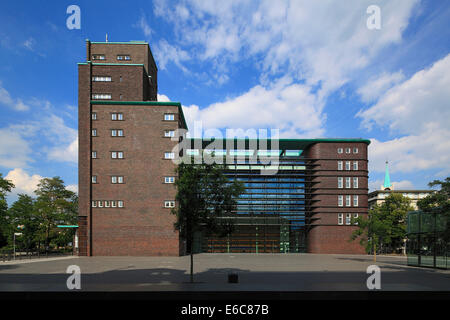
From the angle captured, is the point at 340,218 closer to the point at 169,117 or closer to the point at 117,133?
the point at 169,117

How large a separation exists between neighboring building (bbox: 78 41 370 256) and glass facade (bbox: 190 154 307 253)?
0.19 meters

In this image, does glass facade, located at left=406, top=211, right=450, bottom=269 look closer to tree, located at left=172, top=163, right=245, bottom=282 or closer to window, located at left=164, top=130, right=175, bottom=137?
tree, located at left=172, top=163, right=245, bottom=282

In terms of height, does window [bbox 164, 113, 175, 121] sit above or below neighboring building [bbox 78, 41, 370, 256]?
above

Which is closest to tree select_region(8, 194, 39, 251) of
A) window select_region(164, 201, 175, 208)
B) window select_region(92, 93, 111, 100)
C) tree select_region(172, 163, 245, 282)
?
window select_region(92, 93, 111, 100)

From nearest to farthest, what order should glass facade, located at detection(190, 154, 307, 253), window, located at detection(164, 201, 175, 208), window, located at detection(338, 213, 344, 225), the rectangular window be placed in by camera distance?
window, located at detection(164, 201, 175, 208), window, located at detection(338, 213, 344, 225), the rectangular window, glass facade, located at detection(190, 154, 307, 253)

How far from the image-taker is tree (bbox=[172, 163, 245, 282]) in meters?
18.6

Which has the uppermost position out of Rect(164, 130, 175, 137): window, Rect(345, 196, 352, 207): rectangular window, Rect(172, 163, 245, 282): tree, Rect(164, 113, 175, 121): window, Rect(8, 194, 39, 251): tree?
Rect(164, 113, 175, 121): window

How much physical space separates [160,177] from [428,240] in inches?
1308

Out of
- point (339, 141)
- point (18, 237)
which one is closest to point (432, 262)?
point (339, 141)

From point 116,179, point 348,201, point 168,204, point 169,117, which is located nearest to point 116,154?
point 116,179

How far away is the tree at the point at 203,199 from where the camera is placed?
60.9ft

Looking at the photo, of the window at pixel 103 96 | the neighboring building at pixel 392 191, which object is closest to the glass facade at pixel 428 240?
the window at pixel 103 96

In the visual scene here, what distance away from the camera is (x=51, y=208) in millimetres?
59969
